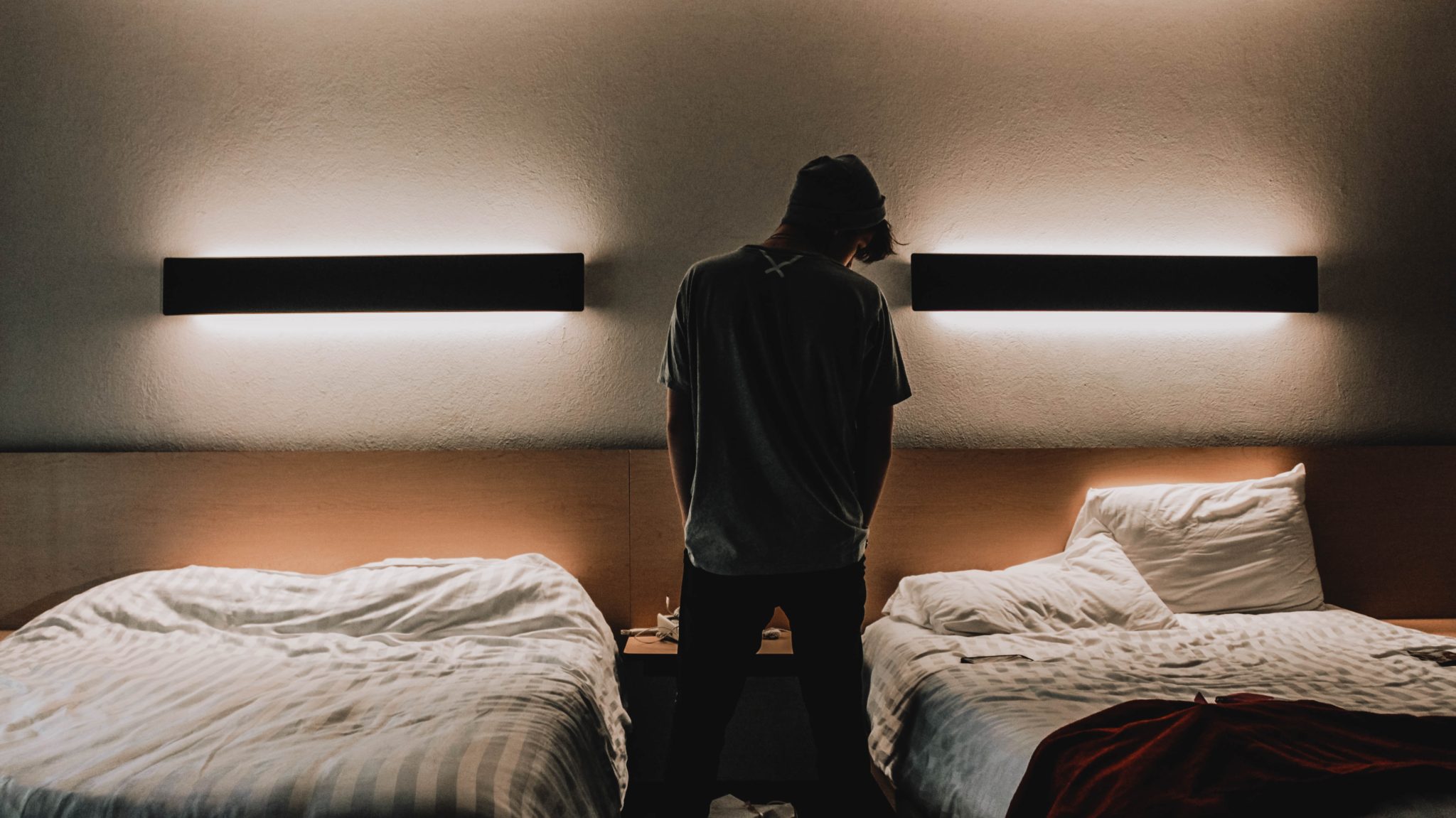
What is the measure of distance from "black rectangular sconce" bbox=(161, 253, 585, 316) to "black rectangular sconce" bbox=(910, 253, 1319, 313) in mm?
1194

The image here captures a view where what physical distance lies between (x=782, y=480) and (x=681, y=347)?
0.35m

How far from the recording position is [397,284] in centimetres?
263

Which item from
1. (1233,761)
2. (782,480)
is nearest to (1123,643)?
(1233,761)

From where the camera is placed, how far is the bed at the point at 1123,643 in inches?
64.4

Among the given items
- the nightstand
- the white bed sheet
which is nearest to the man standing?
the white bed sheet

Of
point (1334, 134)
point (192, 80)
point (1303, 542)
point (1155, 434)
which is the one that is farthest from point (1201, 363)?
point (192, 80)

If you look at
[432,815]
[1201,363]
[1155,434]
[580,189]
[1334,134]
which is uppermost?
[1334,134]

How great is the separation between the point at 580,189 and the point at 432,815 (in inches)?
78.3

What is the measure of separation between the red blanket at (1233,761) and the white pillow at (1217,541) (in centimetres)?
111

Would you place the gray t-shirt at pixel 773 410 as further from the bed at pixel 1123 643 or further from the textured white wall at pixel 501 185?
the textured white wall at pixel 501 185

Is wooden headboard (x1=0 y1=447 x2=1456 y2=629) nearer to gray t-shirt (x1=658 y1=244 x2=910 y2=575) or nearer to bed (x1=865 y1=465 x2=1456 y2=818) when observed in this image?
bed (x1=865 y1=465 x2=1456 y2=818)

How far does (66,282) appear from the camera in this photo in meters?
2.73

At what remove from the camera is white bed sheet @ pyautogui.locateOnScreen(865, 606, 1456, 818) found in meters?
1.60

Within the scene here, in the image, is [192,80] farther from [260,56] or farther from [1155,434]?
[1155,434]
